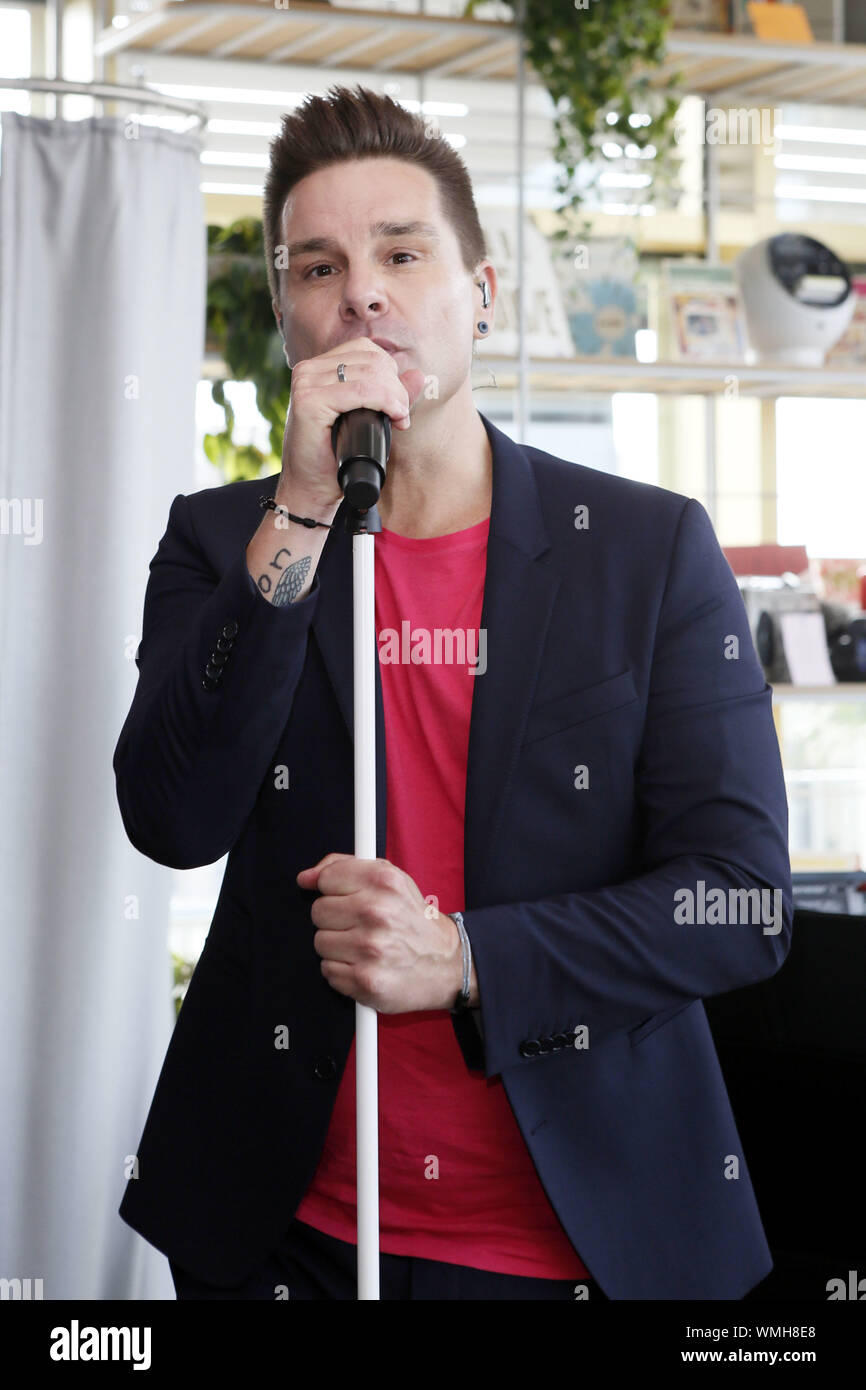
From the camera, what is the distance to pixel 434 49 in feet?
11.0

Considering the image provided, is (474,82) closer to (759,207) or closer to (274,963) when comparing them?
(759,207)

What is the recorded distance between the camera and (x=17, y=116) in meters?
2.36

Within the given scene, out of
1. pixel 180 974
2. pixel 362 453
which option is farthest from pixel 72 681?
pixel 362 453

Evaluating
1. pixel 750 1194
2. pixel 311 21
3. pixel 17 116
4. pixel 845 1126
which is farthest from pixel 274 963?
pixel 311 21

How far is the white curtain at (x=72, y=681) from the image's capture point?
2371mm

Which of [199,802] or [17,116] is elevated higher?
[17,116]

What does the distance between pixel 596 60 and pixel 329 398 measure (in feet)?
8.01

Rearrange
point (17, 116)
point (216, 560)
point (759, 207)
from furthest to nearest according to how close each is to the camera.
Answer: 1. point (759, 207)
2. point (17, 116)
3. point (216, 560)

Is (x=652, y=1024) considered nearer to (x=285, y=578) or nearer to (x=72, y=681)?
(x=285, y=578)

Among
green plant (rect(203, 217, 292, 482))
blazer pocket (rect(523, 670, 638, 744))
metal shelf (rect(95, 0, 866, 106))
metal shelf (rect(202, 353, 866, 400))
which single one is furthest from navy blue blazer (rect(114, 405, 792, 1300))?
metal shelf (rect(95, 0, 866, 106))

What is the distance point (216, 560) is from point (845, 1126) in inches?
33.2

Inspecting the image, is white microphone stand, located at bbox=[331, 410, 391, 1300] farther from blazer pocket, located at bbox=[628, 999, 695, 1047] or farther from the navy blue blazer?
blazer pocket, located at bbox=[628, 999, 695, 1047]

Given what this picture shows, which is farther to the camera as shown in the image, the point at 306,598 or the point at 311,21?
the point at 311,21

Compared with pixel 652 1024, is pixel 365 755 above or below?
above
